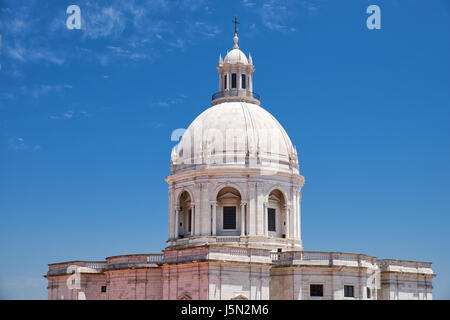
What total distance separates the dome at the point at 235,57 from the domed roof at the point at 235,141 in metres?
4.82

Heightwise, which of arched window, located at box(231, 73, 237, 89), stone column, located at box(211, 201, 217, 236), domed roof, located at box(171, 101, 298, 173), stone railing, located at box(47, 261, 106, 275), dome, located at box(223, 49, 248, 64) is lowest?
stone railing, located at box(47, 261, 106, 275)

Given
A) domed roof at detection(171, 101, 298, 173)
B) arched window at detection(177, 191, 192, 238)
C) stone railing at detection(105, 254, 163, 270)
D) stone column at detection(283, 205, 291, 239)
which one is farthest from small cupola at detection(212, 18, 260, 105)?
stone railing at detection(105, 254, 163, 270)

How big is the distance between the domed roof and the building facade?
97 mm

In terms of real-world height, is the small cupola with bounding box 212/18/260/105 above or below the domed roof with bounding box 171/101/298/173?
above

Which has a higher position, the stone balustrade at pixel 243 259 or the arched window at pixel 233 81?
the arched window at pixel 233 81

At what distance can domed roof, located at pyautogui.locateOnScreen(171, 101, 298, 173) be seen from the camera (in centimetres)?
6347

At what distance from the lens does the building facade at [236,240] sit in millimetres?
54094

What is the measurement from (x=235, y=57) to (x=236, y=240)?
19.8 metres

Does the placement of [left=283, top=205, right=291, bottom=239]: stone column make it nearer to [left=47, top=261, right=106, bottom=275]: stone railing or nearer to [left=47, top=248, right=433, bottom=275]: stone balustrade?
[left=47, top=248, right=433, bottom=275]: stone balustrade

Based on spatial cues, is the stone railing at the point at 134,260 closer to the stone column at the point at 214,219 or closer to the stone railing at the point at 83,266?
the stone railing at the point at 83,266

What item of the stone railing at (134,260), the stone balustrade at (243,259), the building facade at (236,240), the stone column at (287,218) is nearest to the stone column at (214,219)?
the building facade at (236,240)

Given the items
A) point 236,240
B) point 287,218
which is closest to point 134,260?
point 236,240

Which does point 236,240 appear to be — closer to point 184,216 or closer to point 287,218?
point 287,218
